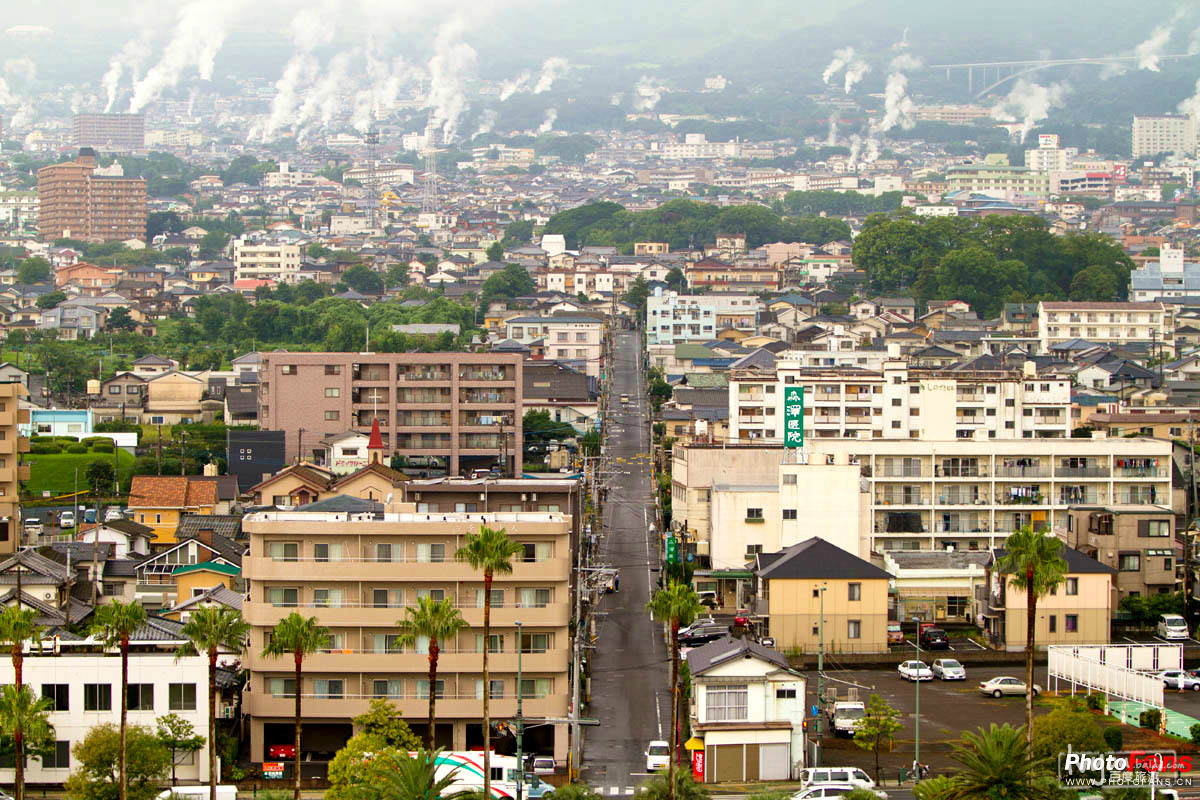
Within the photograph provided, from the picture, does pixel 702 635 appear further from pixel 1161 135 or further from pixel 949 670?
pixel 1161 135

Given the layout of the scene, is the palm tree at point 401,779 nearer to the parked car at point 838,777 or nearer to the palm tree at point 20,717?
the palm tree at point 20,717

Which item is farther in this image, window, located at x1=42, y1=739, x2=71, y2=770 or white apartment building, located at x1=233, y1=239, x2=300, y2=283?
white apartment building, located at x1=233, y1=239, x2=300, y2=283

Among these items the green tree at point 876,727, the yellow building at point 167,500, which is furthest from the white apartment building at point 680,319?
the green tree at point 876,727

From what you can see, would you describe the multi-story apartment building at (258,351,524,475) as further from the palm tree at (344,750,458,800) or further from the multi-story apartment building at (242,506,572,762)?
the palm tree at (344,750,458,800)

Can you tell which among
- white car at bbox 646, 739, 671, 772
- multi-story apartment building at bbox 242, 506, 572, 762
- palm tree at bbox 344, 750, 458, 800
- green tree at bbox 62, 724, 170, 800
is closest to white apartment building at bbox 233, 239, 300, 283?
multi-story apartment building at bbox 242, 506, 572, 762

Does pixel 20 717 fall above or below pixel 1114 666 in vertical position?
above

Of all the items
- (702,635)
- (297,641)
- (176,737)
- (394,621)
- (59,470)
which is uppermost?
(59,470)

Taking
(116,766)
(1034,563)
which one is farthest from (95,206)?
(1034,563)
